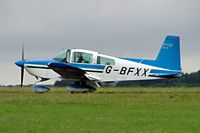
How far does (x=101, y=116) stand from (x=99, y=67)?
15.8 m

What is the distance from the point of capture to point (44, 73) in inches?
1330

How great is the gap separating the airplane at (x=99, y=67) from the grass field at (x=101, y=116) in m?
7.73

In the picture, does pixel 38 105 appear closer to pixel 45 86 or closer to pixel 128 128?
pixel 128 128

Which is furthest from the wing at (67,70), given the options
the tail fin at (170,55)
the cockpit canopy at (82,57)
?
the tail fin at (170,55)

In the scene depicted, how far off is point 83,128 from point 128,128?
3.42 ft

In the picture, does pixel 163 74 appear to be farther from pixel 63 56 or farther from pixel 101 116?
pixel 101 116

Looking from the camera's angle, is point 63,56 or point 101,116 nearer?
point 101,116

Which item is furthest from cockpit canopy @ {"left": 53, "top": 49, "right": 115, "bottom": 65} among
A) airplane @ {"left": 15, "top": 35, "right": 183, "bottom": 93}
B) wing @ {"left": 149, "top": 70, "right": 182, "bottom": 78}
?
wing @ {"left": 149, "top": 70, "right": 182, "bottom": 78}

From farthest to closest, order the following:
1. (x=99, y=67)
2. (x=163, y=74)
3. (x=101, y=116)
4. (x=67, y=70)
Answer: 1. (x=163, y=74)
2. (x=99, y=67)
3. (x=67, y=70)
4. (x=101, y=116)

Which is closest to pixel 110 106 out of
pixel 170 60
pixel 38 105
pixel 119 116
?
pixel 38 105

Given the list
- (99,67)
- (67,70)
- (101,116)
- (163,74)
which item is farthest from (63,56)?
(101,116)

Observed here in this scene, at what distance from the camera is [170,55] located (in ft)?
111

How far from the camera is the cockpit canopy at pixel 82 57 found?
3184 cm

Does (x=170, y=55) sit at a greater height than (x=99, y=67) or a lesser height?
greater
